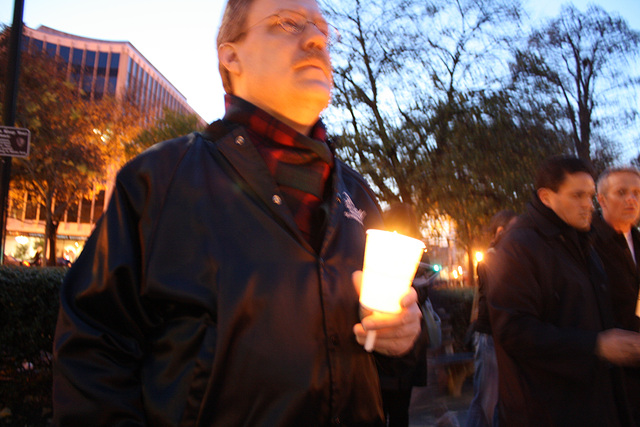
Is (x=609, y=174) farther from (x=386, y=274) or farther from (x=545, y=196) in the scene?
(x=386, y=274)

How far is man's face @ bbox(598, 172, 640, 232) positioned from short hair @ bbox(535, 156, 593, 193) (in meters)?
0.70

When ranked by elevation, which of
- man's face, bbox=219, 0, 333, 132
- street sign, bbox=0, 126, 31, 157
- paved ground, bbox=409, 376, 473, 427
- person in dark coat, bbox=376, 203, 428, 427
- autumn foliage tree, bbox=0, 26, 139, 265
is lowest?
paved ground, bbox=409, 376, 473, 427

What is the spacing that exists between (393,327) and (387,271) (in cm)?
16

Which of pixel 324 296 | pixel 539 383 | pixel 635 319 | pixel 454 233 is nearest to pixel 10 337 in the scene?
pixel 324 296

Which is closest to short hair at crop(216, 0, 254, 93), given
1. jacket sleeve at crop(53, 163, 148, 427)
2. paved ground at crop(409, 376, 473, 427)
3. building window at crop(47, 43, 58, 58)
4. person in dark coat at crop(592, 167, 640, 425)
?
jacket sleeve at crop(53, 163, 148, 427)

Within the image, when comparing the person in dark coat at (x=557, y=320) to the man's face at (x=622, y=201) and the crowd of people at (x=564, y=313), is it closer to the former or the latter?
the crowd of people at (x=564, y=313)

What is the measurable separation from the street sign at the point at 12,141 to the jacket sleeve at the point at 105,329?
18.9ft

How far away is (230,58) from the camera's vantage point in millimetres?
1442

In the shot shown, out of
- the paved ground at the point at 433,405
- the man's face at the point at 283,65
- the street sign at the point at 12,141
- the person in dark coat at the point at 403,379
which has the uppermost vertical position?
the street sign at the point at 12,141

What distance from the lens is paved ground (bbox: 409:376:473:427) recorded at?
5113 mm

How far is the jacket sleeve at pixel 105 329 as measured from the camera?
0.93 metres

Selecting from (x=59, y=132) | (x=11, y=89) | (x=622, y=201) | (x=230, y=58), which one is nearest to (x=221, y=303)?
(x=230, y=58)

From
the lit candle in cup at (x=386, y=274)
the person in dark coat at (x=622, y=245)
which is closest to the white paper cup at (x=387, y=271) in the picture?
the lit candle in cup at (x=386, y=274)

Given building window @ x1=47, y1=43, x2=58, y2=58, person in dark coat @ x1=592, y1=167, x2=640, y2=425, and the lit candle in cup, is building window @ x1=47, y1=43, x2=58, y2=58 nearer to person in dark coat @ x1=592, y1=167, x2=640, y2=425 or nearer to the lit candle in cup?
person in dark coat @ x1=592, y1=167, x2=640, y2=425
